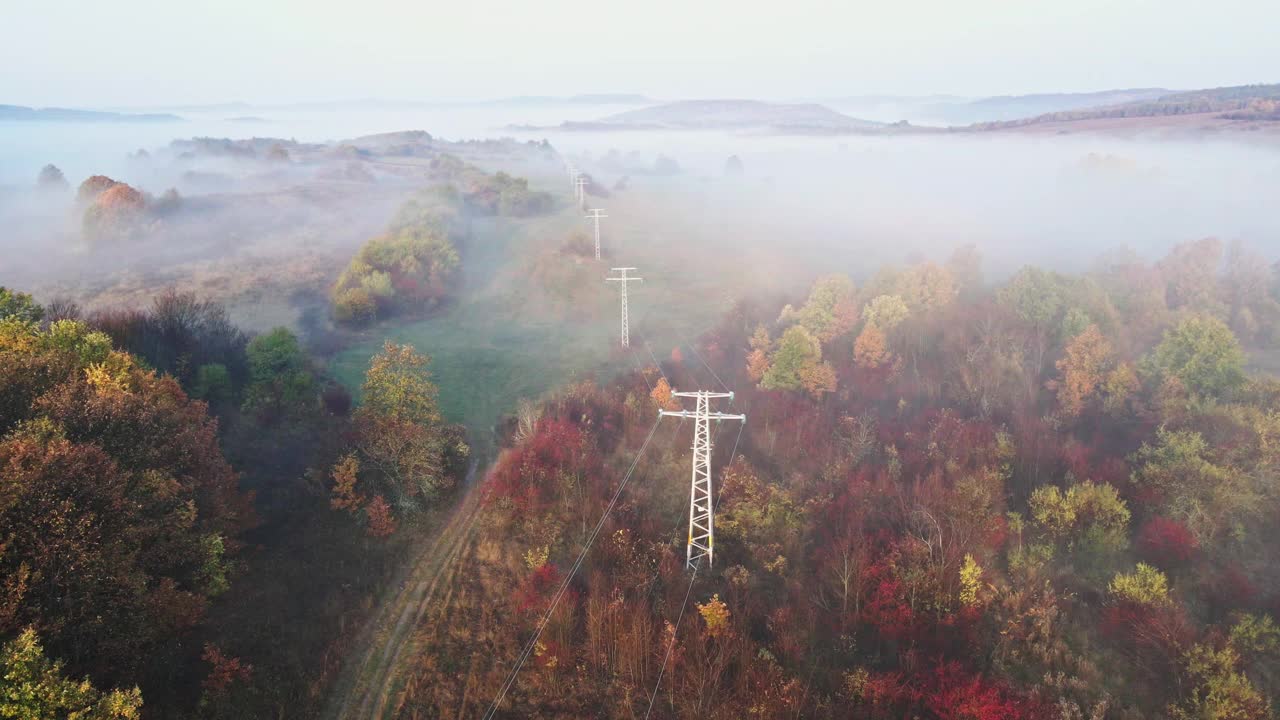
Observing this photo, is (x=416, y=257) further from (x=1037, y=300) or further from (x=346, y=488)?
(x=1037, y=300)

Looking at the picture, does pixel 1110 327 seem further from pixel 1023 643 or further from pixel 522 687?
pixel 522 687

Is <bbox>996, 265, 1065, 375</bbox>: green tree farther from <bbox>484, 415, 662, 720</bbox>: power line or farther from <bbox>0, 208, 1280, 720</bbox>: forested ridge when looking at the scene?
<bbox>484, 415, 662, 720</bbox>: power line

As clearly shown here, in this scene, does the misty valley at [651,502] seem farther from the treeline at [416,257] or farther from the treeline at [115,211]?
the treeline at [115,211]

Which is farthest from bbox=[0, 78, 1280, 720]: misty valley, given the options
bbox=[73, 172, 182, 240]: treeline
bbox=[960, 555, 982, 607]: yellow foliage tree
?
bbox=[73, 172, 182, 240]: treeline

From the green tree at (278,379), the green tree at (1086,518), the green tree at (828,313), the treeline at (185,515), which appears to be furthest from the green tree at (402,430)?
the green tree at (1086,518)

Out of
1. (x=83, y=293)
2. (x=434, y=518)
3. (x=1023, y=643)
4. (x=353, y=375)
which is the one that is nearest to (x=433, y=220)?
Result: (x=83, y=293)

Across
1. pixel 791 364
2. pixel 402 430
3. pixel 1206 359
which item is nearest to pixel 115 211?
pixel 402 430
